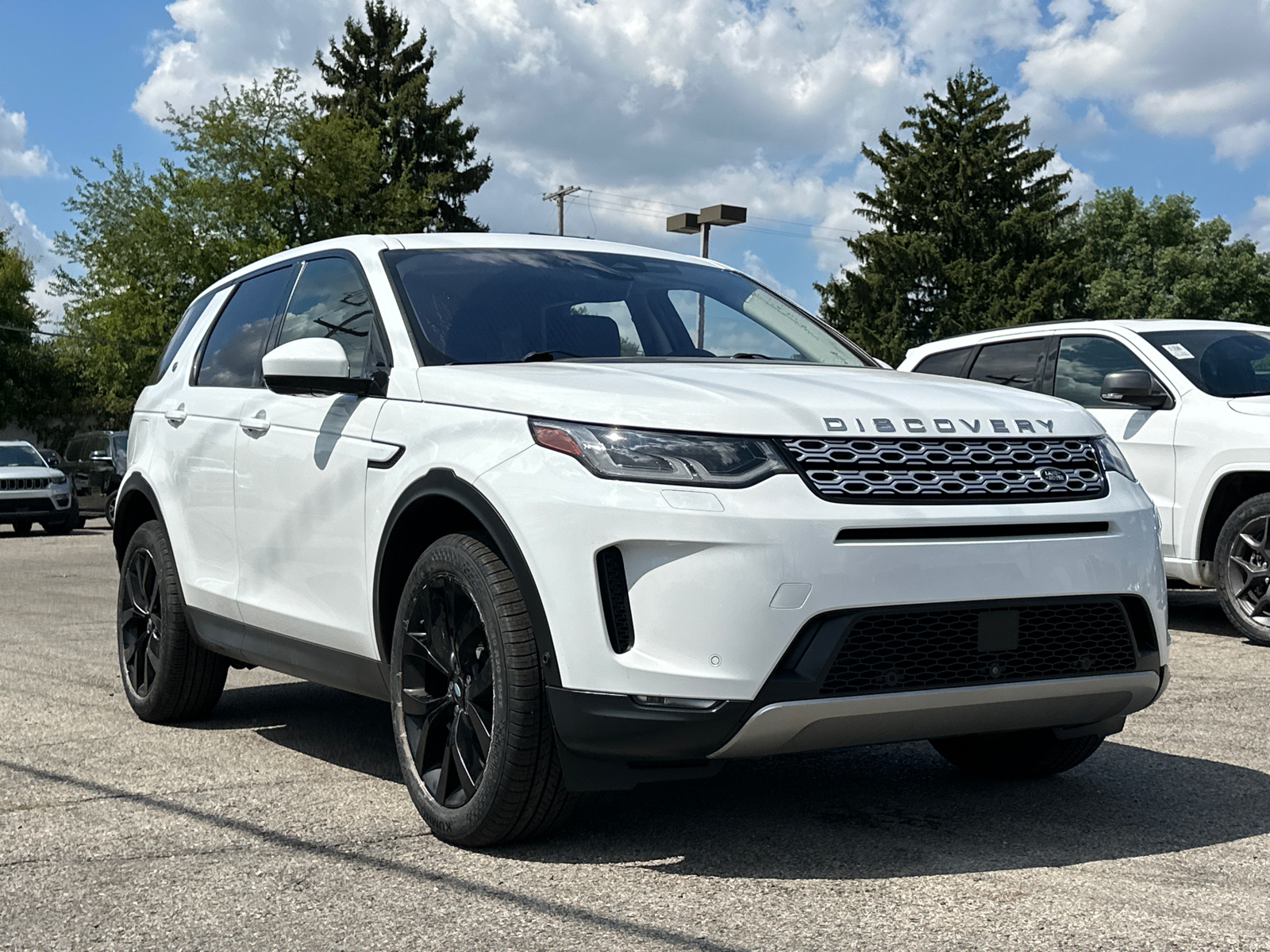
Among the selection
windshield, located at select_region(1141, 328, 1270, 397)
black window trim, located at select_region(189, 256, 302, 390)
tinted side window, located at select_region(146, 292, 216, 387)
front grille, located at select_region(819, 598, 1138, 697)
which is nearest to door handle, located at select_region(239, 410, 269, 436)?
black window trim, located at select_region(189, 256, 302, 390)

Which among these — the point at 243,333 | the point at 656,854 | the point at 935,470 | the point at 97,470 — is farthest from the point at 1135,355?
the point at 97,470

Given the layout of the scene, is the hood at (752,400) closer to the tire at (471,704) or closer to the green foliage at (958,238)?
the tire at (471,704)

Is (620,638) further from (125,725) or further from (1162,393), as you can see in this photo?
(1162,393)

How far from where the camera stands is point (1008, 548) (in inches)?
147

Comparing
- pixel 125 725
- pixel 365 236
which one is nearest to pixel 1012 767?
pixel 365 236

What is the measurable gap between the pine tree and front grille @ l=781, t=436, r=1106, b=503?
52348 millimetres

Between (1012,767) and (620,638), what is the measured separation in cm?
190

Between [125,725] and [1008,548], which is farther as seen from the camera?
[125,725]

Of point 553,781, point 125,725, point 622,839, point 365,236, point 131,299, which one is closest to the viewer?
point 553,781

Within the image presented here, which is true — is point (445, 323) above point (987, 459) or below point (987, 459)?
above

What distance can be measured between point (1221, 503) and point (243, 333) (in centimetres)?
580

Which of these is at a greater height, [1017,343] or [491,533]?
[1017,343]

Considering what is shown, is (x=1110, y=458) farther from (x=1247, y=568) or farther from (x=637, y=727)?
(x=1247, y=568)

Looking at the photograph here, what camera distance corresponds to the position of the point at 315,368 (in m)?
4.59
